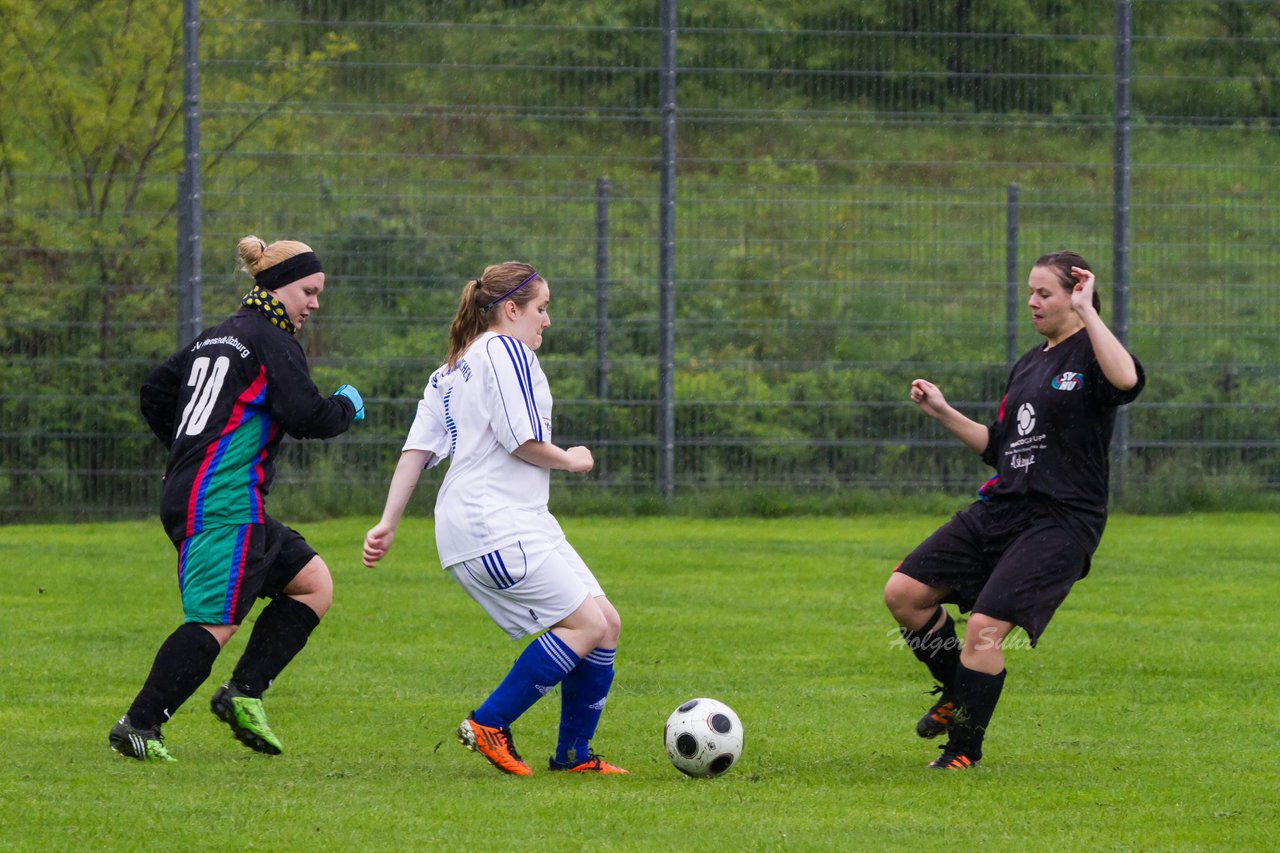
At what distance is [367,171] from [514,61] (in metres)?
1.44

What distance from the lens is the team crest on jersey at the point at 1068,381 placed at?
6426 millimetres

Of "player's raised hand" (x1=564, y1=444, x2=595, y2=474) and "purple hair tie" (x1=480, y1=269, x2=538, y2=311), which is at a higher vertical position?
"purple hair tie" (x1=480, y1=269, x2=538, y2=311)

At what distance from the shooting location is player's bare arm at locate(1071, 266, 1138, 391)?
20.1 ft

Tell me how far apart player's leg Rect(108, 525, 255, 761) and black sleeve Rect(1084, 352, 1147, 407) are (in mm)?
2884

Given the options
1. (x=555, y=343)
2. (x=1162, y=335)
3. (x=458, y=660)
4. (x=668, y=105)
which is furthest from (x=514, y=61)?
(x=458, y=660)

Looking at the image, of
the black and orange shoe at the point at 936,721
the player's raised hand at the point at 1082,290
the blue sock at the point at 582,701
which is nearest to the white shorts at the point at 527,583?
the blue sock at the point at 582,701

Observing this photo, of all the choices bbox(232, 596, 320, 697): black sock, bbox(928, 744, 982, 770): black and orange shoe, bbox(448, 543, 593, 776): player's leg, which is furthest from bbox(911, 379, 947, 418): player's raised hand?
bbox(232, 596, 320, 697): black sock

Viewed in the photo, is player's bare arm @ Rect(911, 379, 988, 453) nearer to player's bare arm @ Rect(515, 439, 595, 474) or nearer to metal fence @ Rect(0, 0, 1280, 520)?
player's bare arm @ Rect(515, 439, 595, 474)

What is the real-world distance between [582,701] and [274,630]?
1.19 meters

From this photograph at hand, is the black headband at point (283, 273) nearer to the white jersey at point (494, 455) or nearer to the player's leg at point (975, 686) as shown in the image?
the white jersey at point (494, 455)

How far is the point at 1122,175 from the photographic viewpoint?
50.0ft

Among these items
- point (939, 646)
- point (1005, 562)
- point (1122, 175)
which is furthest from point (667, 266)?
A: point (1005, 562)

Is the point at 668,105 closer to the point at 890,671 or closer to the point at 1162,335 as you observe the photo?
the point at 1162,335

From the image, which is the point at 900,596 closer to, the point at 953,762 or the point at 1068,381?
the point at 953,762
